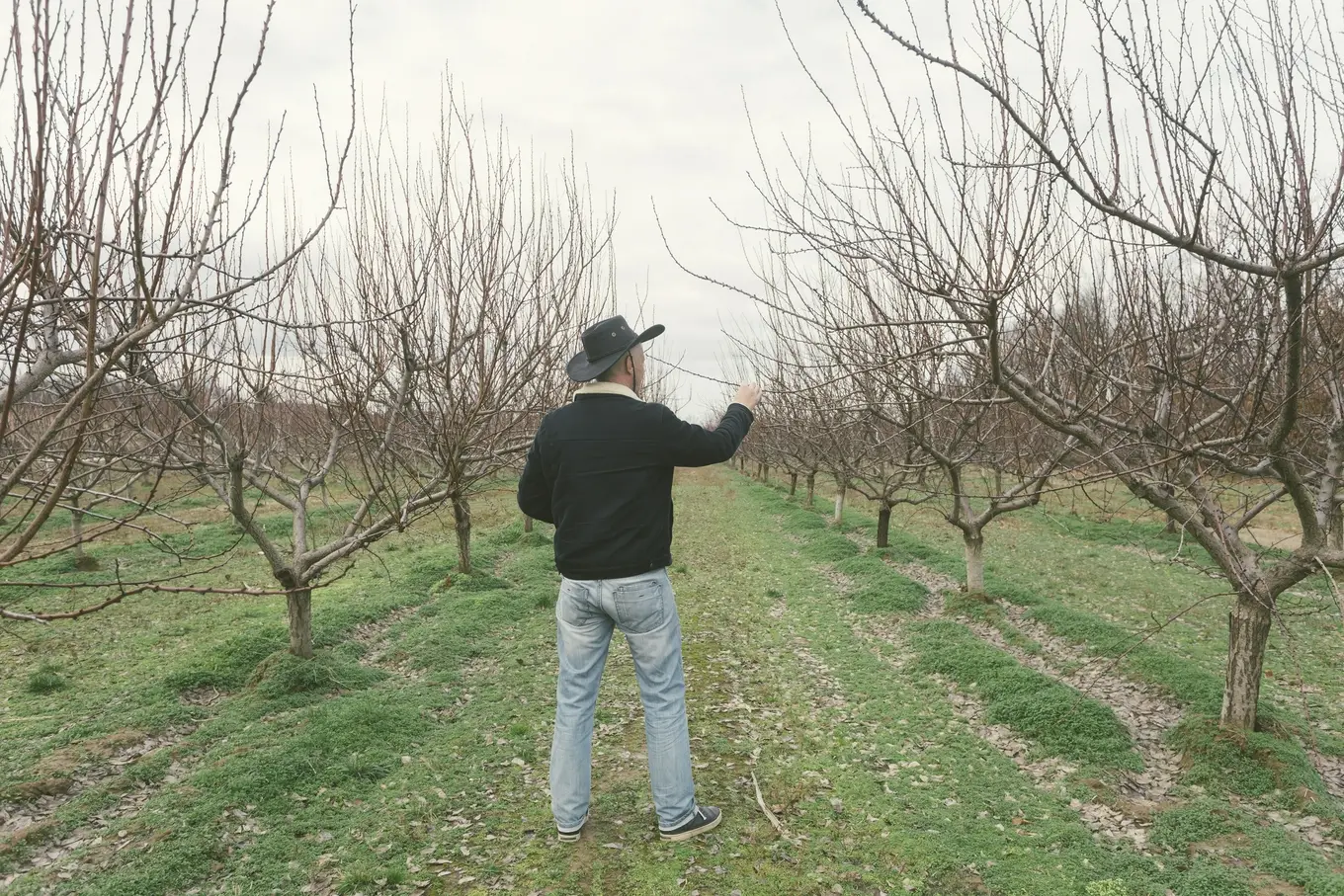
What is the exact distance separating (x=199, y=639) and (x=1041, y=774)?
9.96m

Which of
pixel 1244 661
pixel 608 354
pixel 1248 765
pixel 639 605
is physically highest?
pixel 608 354

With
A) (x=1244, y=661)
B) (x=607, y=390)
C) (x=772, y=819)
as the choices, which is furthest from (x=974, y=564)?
(x=607, y=390)

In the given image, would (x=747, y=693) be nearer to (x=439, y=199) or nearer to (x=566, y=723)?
(x=566, y=723)

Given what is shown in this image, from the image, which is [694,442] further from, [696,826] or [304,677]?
[304,677]

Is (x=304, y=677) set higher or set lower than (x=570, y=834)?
lower

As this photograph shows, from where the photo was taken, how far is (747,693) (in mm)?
7465

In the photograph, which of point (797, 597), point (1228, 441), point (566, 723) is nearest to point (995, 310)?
point (1228, 441)

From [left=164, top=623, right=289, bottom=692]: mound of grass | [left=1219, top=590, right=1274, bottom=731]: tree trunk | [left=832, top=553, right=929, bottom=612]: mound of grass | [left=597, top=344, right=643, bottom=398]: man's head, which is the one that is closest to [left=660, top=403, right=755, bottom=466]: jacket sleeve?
[left=597, top=344, right=643, bottom=398]: man's head

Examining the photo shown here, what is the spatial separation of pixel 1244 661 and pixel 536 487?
18.3 feet

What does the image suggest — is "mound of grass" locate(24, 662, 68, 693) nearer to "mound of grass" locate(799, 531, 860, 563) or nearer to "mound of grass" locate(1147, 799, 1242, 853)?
"mound of grass" locate(1147, 799, 1242, 853)

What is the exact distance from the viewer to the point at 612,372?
4.21 m

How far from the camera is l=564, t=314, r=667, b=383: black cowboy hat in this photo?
13.7 ft

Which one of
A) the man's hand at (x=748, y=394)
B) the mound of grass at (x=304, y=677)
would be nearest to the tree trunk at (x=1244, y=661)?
the man's hand at (x=748, y=394)

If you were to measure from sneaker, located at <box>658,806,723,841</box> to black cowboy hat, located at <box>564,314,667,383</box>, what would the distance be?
9.07ft
